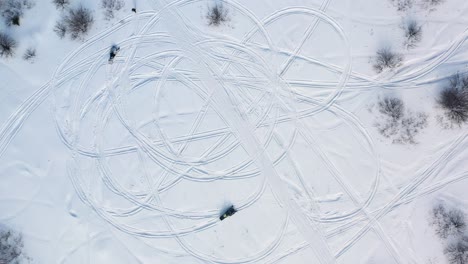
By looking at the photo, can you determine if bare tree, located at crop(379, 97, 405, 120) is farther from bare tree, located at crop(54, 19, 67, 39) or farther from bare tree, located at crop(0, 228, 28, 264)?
bare tree, located at crop(0, 228, 28, 264)

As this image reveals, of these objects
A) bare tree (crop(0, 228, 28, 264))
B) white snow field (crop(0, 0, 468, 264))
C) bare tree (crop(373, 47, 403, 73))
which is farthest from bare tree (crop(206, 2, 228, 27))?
bare tree (crop(0, 228, 28, 264))

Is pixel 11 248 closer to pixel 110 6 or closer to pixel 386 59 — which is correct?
pixel 110 6

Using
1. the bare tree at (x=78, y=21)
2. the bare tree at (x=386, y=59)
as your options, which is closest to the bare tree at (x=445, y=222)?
the bare tree at (x=386, y=59)

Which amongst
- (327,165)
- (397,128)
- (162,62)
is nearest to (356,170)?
(327,165)

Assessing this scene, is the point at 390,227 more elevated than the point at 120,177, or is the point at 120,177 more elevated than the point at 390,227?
the point at 120,177

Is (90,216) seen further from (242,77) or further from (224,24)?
(224,24)

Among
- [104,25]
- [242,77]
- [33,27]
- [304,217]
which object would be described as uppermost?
[33,27]

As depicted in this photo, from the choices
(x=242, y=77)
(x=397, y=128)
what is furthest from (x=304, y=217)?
(x=242, y=77)

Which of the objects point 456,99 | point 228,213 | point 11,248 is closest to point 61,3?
point 11,248
